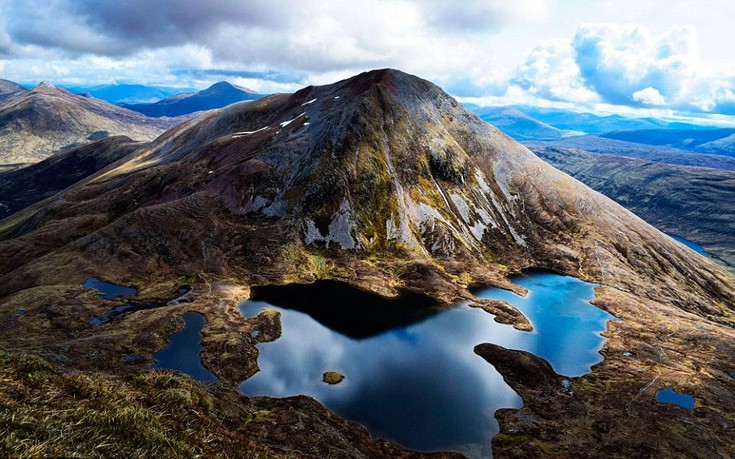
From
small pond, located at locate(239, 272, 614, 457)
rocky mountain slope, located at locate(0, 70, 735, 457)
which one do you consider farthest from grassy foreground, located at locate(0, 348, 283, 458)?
small pond, located at locate(239, 272, 614, 457)

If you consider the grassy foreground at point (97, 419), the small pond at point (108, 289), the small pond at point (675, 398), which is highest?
the grassy foreground at point (97, 419)

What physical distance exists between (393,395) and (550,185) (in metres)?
158

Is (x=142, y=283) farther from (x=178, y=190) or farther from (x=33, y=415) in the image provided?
(x=33, y=415)

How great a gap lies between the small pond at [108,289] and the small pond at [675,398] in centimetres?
12359

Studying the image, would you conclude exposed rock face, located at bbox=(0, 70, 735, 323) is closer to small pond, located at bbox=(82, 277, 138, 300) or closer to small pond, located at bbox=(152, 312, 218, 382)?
small pond, located at bbox=(82, 277, 138, 300)

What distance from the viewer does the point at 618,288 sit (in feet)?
453

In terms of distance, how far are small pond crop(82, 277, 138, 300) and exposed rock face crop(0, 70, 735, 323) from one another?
6906mm

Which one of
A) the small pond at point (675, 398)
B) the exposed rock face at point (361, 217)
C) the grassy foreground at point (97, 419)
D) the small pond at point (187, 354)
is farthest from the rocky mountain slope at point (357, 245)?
the grassy foreground at point (97, 419)

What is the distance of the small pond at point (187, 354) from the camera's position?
68.2 metres

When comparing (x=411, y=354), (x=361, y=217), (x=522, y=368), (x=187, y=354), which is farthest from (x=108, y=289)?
(x=522, y=368)

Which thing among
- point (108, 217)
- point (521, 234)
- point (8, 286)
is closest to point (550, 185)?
point (521, 234)

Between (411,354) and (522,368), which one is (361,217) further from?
(522,368)

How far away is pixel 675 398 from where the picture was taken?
3027 inches

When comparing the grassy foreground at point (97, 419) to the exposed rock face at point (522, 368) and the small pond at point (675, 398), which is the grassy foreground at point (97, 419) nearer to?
the exposed rock face at point (522, 368)
